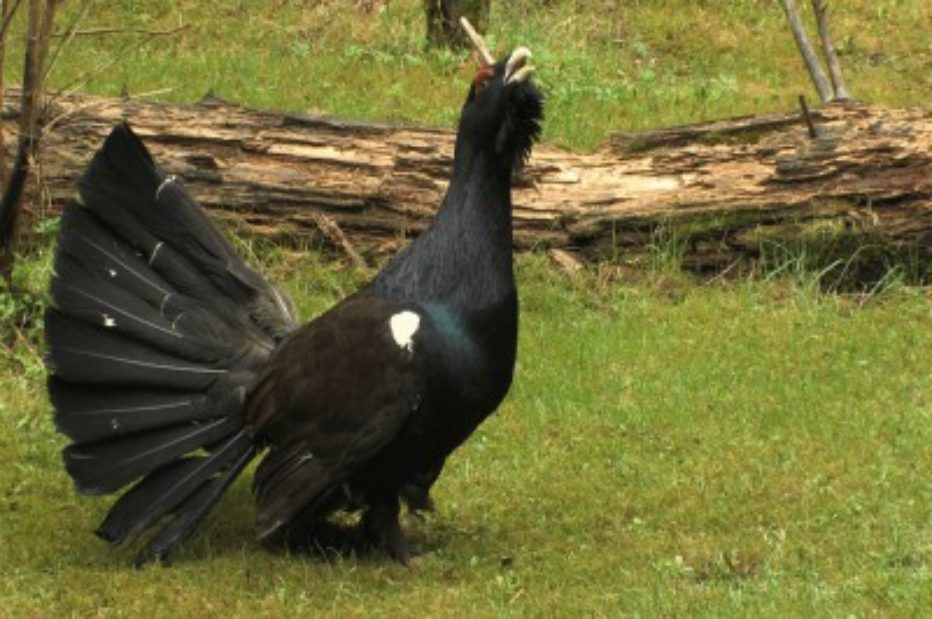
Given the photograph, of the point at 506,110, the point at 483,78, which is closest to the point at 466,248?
the point at 506,110

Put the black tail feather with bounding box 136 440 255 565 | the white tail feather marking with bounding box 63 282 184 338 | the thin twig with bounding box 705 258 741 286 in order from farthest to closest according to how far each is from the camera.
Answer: the thin twig with bounding box 705 258 741 286
the white tail feather marking with bounding box 63 282 184 338
the black tail feather with bounding box 136 440 255 565

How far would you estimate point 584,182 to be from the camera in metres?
11.2

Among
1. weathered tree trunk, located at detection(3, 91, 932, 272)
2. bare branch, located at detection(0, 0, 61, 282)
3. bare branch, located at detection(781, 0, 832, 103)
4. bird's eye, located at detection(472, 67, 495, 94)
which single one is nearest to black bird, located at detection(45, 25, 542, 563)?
bird's eye, located at detection(472, 67, 495, 94)

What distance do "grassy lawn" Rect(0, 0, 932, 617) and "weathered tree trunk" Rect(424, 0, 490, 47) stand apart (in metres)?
2.23

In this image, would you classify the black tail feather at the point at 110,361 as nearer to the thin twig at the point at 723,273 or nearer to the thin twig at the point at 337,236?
the thin twig at the point at 337,236

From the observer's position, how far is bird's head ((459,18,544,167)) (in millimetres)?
7105

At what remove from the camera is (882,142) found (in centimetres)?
1085

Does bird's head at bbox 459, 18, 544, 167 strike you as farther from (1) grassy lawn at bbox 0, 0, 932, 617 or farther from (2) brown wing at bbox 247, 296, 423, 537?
(1) grassy lawn at bbox 0, 0, 932, 617

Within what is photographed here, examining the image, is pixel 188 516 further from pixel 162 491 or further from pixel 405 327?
pixel 405 327

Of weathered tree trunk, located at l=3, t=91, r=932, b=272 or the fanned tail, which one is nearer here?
the fanned tail

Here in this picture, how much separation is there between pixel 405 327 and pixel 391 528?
2.95ft

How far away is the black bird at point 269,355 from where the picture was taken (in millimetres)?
7000

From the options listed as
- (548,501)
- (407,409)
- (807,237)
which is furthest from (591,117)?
(407,409)

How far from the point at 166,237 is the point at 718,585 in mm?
2749
